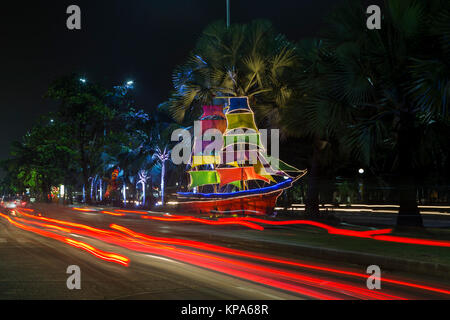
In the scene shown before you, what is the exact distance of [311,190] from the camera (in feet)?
80.3

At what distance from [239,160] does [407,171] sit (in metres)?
11.6

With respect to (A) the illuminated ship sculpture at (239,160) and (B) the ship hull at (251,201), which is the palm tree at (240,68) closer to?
(A) the illuminated ship sculpture at (239,160)

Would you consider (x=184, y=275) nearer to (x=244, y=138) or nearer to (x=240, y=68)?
(x=240, y=68)

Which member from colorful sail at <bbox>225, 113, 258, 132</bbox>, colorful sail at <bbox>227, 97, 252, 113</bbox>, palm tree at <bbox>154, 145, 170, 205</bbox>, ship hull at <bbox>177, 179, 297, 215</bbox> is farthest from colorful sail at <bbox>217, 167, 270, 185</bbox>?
palm tree at <bbox>154, 145, 170, 205</bbox>

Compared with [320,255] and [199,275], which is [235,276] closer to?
[199,275]

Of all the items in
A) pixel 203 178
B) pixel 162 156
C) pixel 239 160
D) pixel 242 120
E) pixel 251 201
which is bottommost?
pixel 251 201

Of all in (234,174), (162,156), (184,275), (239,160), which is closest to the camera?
(184,275)

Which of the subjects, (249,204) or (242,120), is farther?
(249,204)

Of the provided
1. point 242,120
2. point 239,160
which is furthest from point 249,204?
point 242,120

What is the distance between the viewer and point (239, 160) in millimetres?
26891

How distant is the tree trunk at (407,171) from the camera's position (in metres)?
16.5

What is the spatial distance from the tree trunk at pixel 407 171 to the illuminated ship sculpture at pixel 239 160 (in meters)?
9.65

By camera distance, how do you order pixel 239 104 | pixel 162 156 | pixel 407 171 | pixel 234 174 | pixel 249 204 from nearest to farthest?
pixel 407 171, pixel 239 104, pixel 249 204, pixel 234 174, pixel 162 156

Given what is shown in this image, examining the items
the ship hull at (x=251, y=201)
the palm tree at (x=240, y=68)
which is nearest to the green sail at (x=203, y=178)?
the ship hull at (x=251, y=201)
